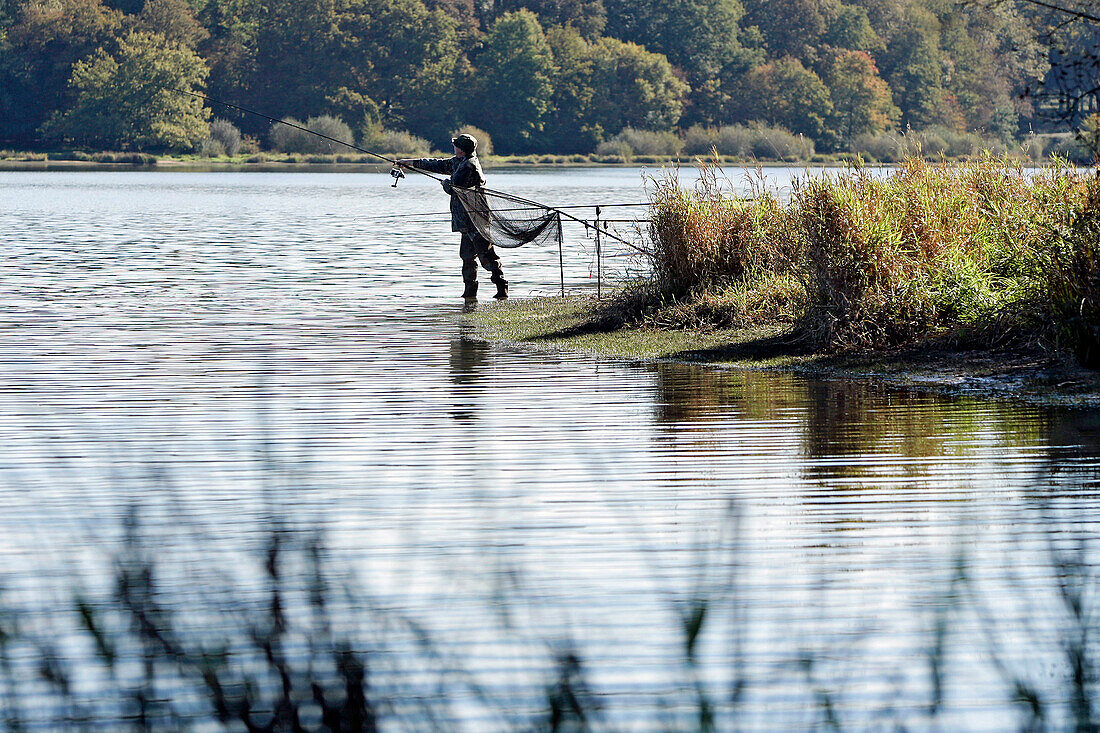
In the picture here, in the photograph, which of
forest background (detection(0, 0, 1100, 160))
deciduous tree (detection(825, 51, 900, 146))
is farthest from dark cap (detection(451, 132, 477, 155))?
deciduous tree (detection(825, 51, 900, 146))

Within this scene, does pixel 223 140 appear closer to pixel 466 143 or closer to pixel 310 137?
pixel 310 137

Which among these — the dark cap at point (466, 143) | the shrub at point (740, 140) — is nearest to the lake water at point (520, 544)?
the dark cap at point (466, 143)

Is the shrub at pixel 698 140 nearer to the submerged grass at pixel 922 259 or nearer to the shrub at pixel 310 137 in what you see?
the shrub at pixel 310 137

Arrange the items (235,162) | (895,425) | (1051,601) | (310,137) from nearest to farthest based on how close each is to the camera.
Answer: (1051,601) → (895,425) → (310,137) → (235,162)

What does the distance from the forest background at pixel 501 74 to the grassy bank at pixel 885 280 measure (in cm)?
8175

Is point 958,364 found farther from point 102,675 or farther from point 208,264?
point 208,264

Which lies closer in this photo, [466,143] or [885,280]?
[885,280]

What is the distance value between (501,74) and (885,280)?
94890 mm

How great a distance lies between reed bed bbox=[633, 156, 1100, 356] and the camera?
38.0 feet

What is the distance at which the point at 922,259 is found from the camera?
1312 centimetres

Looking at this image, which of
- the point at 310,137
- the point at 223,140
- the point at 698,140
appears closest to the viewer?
the point at 310,137

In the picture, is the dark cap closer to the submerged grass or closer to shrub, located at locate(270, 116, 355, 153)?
the submerged grass

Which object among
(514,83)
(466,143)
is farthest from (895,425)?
(514,83)

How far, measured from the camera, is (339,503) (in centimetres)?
750
